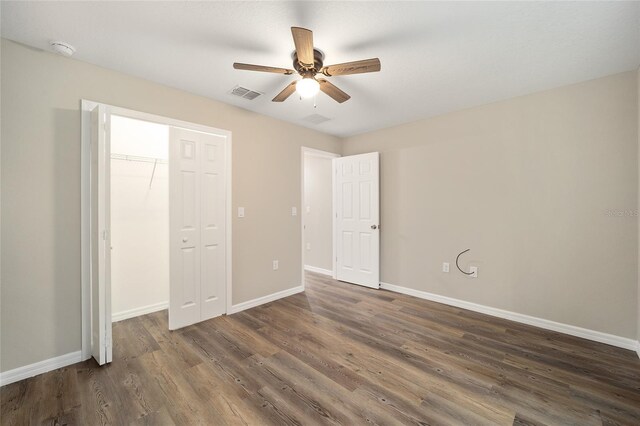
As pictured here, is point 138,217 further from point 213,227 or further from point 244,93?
point 244,93

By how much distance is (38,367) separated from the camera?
6.91 feet

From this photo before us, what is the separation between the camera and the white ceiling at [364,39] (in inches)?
67.7

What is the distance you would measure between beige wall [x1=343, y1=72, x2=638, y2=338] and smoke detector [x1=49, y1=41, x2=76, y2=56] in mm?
3772

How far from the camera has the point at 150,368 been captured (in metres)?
2.18

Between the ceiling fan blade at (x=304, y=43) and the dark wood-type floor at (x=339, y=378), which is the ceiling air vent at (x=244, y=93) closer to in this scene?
the ceiling fan blade at (x=304, y=43)

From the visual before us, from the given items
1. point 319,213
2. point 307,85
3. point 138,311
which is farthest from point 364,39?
point 138,311

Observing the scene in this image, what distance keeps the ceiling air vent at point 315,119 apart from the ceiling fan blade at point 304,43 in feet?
5.87

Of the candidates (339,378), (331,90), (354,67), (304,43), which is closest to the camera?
(304,43)

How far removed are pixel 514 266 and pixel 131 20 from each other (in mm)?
4246

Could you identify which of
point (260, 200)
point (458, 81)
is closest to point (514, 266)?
point (458, 81)

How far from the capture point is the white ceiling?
1719mm

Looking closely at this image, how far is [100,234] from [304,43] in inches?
86.4

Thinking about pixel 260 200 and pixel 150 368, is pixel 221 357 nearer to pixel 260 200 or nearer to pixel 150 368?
pixel 150 368

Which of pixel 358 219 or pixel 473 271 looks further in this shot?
pixel 358 219
